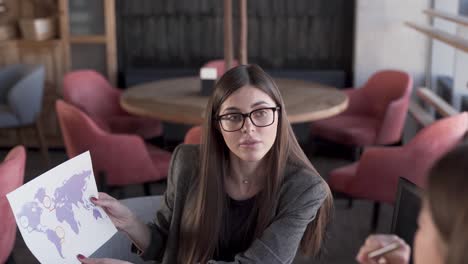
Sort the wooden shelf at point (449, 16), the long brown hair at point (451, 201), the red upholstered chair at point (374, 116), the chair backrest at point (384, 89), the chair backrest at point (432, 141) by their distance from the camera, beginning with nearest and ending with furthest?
the long brown hair at point (451, 201) < the chair backrest at point (432, 141) < the wooden shelf at point (449, 16) < the red upholstered chair at point (374, 116) < the chair backrest at point (384, 89)

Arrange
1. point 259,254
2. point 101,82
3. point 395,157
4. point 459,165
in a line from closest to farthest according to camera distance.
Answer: point 459,165 → point 259,254 → point 395,157 → point 101,82


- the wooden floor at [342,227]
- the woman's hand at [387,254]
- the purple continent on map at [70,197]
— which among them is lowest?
the wooden floor at [342,227]

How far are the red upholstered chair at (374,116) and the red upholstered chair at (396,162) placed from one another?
915 mm

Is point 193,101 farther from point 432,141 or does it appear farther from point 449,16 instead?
point 449,16

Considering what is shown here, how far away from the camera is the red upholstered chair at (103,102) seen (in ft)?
15.1

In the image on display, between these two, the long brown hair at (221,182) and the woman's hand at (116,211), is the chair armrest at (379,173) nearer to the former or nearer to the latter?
the long brown hair at (221,182)

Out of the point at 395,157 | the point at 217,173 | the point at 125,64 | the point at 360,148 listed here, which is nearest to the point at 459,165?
the point at 217,173

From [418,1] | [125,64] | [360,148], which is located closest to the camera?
[360,148]

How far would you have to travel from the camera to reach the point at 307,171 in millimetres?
1852

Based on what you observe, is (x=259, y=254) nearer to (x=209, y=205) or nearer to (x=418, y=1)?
(x=209, y=205)

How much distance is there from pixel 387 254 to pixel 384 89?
12.6 feet

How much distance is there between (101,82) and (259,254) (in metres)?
3.39

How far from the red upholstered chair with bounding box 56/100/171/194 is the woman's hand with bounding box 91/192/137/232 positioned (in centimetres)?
184

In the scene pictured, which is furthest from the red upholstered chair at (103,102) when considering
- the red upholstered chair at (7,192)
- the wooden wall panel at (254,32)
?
the red upholstered chair at (7,192)
